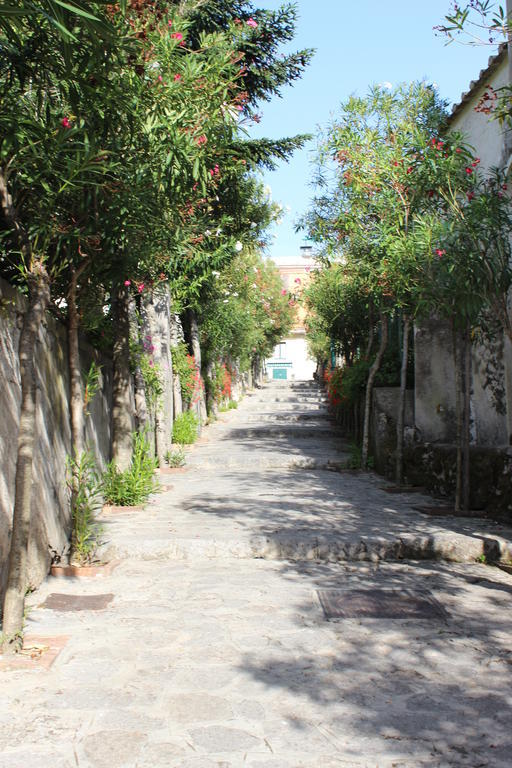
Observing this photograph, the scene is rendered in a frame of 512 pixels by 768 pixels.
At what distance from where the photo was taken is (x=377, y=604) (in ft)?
17.9

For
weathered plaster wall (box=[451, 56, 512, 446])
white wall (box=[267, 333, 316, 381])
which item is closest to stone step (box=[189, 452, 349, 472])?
weathered plaster wall (box=[451, 56, 512, 446])

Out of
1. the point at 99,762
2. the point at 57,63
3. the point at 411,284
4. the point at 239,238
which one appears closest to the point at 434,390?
the point at 411,284

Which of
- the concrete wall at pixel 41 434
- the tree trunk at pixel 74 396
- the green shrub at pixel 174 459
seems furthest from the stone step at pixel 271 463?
the tree trunk at pixel 74 396

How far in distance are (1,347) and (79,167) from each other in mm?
1368

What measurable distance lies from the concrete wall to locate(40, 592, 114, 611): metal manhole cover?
27cm

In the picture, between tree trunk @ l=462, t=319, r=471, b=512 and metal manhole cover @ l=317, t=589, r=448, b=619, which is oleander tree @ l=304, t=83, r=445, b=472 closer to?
tree trunk @ l=462, t=319, r=471, b=512

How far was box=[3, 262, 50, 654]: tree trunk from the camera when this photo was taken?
4.30 m

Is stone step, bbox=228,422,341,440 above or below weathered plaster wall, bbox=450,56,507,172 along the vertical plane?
below

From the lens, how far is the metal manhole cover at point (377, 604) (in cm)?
520

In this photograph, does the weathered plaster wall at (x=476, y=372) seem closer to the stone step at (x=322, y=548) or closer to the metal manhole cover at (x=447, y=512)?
the metal manhole cover at (x=447, y=512)

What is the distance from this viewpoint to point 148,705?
144 inches

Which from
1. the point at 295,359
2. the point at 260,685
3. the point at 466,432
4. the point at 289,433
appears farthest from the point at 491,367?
the point at 295,359

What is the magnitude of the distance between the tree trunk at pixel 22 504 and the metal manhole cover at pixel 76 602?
0.93 metres

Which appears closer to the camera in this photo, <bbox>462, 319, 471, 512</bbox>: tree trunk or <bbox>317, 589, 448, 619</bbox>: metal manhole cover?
<bbox>317, 589, 448, 619</bbox>: metal manhole cover
